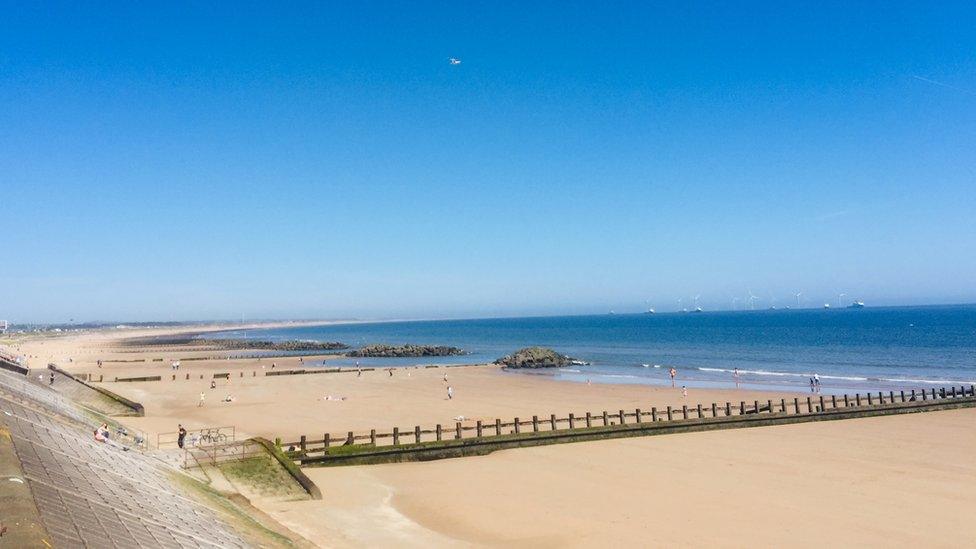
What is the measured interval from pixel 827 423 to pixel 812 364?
49.2 meters

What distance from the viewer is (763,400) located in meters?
46.2

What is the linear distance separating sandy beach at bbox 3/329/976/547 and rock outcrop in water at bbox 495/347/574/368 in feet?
154

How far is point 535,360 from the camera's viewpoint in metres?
88.6

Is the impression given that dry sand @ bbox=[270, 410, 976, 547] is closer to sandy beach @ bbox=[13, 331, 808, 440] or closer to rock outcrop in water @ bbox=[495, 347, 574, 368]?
sandy beach @ bbox=[13, 331, 808, 440]

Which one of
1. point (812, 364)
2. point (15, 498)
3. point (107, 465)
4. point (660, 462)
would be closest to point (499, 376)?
point (812, 364)

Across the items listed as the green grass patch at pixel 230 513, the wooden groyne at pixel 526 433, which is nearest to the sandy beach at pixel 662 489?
the wooden groyne at pixel 526 433

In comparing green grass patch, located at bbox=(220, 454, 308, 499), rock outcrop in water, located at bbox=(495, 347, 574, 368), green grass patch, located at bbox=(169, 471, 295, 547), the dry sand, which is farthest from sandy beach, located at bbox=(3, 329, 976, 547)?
rock outcrop in water, located at bbox=(495, 347, 574, 368)

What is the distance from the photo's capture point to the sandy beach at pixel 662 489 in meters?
17.3

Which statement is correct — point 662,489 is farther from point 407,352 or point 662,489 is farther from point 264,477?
point 407,352

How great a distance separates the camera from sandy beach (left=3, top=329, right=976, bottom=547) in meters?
17.3

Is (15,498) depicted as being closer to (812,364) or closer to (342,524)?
(342,524)

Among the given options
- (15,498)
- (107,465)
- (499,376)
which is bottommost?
(499,376)

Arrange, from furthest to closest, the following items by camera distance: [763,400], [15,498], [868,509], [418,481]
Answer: [763,400] → [418,481] → [868,509] → [15,498]

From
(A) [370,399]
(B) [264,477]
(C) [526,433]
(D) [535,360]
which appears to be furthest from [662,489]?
(D) [535,360]
